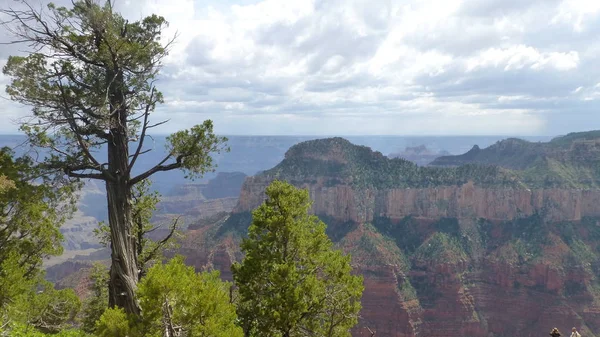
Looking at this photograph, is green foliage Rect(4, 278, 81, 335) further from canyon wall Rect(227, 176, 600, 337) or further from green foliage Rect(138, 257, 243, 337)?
canyon wall Rect(227, 176, 600, 337)

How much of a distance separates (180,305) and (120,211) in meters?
4.76

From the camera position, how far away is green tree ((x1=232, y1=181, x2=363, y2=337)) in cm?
1625

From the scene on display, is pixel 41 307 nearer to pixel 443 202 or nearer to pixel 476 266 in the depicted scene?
pixel 476 266

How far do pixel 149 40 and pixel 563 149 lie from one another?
382ft

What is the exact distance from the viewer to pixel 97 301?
27.8m

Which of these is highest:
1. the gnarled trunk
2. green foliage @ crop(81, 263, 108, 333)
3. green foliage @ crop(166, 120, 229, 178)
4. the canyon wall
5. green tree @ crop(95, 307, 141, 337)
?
green foliage @ crop(166, 120, 229, 178)

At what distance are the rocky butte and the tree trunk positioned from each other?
67587mm

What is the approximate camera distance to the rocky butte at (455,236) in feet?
280

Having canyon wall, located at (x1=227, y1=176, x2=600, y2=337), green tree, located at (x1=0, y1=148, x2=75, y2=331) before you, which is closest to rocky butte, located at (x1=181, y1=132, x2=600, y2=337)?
canyon wall, located at (x1=227, y1=176, x2=600, y2=337)

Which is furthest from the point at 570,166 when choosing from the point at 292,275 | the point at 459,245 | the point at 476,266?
the point at 292,275

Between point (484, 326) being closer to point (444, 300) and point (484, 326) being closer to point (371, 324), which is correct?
point (444, 300)

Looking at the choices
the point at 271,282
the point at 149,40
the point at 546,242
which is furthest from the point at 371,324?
the point at 149,40

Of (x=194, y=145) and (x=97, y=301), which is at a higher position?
(x=194, y=145)

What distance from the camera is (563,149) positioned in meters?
109
